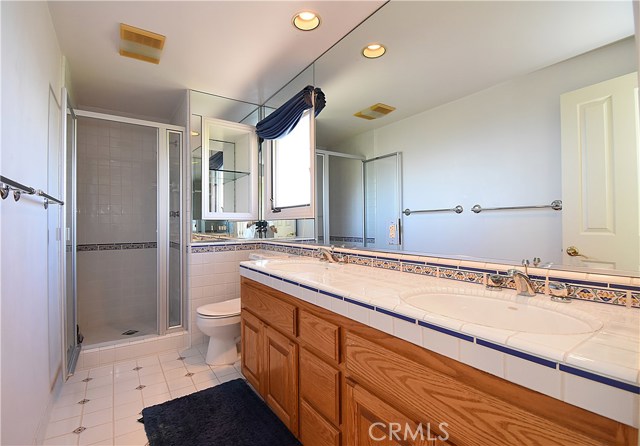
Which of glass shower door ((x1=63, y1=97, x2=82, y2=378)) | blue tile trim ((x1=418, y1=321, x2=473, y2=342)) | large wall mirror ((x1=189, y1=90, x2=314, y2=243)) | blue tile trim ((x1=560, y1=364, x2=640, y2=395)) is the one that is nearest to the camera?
blue tile trim ((x1=560, y1=364, x2=640, y2=395))

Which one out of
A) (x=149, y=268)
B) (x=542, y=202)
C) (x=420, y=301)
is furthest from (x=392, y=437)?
(x=149, y=268)

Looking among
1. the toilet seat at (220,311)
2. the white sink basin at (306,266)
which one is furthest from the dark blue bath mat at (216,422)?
the white sink basin at (306,266)

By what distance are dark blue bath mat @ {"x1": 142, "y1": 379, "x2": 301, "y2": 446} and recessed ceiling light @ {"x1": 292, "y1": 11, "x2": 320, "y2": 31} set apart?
2.39m

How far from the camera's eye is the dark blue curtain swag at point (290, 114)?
2254 millimetres

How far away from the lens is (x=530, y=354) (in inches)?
24.5

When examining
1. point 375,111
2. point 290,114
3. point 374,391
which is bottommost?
point 374,391

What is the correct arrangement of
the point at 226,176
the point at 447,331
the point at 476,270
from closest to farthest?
the point at 447,331 < the point at 476,270 < the point at 226,176

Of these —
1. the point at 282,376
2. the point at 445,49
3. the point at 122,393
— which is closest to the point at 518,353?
the point at 282,376

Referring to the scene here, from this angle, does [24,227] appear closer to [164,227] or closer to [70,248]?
[70,248]

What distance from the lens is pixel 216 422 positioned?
1.68 meters

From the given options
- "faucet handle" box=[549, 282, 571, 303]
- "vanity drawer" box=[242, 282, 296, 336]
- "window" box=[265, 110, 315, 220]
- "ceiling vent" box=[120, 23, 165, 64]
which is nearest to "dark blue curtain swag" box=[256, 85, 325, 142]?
"window" box=[265, 110, 315, 220]

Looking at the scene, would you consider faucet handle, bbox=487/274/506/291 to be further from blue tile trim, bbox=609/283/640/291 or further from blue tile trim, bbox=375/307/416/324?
blue tile trim, bbox=375/307/416/324

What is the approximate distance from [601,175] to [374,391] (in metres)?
1.08

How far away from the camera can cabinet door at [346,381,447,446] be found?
84 cm
